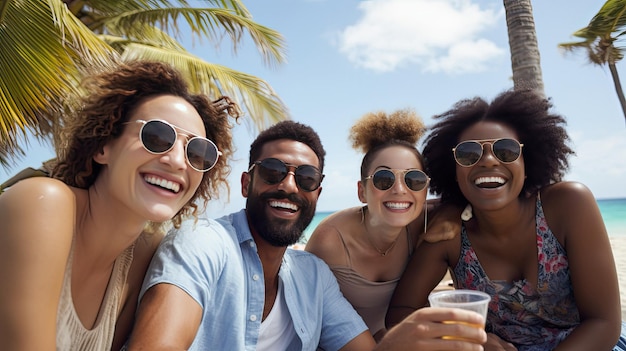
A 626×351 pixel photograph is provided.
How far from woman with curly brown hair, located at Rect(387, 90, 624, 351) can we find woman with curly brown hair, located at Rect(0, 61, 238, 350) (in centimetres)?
180

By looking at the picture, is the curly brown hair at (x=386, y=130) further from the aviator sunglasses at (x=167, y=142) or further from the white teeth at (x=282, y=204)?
the aviator sunglasses at (x=167, y=142)

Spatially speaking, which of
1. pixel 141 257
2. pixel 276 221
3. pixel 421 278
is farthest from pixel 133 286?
pixel 421 278

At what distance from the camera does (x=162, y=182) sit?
197cm

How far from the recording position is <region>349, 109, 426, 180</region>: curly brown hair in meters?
3.61

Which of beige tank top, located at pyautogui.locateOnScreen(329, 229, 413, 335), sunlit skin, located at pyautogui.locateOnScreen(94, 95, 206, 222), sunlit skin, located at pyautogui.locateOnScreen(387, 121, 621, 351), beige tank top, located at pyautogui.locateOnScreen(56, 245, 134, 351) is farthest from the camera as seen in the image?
beige tank top, located at pyautogui.locateOnScreen(329, 229, 413, 335)

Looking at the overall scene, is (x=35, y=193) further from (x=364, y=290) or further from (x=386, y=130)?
(x=386, y=130)

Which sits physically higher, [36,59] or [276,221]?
[36,59]

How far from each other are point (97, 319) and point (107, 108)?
1.00 meters

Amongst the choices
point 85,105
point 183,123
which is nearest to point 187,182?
point 183,123

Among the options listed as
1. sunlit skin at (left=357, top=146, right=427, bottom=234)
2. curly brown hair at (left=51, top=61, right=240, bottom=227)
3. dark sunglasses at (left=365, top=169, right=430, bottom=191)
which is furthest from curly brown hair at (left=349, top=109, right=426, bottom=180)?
curly brown hair at (left=51, top=61, right=240, bottom=227)

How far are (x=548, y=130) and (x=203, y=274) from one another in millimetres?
2689

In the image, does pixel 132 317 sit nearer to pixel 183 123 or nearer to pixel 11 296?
pixel 11 296

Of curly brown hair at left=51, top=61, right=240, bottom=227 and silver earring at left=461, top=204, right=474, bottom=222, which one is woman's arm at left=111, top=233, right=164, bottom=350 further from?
silver earring at left=461, top=204, right=474, bottom=222

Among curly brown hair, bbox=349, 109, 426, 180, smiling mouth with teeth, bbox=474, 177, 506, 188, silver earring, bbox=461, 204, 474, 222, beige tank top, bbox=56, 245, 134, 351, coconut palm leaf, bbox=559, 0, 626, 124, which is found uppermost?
coconut palm leaf, bbox=559, 0, 626, 124
